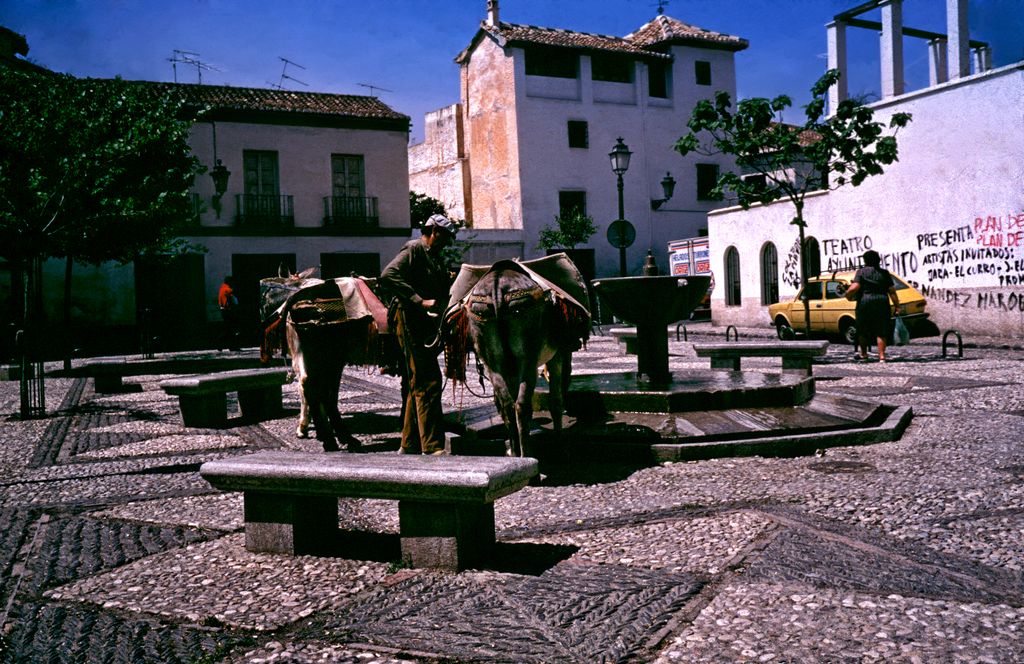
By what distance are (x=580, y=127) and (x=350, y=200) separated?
36.5 feet

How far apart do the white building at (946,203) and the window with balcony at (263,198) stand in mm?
16078

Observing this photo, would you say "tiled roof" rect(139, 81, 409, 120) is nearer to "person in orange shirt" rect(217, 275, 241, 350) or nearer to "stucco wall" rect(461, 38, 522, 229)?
"stucco wall" rect(461, 38, 522, 229)

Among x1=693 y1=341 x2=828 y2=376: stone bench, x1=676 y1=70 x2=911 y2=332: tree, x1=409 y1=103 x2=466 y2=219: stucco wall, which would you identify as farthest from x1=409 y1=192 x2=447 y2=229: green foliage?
x1=693 y1=341 x2=828 y2=376: stone bench

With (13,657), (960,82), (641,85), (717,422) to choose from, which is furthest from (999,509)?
(641,85)

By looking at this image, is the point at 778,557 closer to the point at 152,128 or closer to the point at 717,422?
the point at 717,422

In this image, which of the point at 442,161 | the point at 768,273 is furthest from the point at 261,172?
the point at 768,273

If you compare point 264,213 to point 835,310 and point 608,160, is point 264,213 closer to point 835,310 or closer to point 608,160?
point 608,160

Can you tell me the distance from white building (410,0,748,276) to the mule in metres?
27.2

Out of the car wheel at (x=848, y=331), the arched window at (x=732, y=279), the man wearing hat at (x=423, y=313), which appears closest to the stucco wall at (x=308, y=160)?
the arched window at (x=732, y=279)

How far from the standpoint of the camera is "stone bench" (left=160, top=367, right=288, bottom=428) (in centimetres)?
902

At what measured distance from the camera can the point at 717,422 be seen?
6.94m

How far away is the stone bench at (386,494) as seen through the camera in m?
3.76

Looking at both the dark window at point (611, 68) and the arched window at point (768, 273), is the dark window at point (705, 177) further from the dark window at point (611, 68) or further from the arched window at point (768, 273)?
the arched window at point (768, 273)

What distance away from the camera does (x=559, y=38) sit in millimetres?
36594
